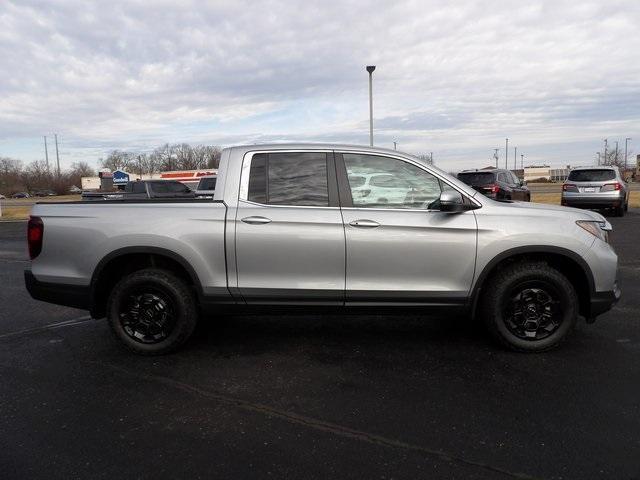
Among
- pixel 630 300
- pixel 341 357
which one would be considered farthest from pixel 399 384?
pixel 630 300

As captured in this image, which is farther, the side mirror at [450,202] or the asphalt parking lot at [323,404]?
the side mirror at [450,202]

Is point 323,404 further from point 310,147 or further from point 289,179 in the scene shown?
point 310,147

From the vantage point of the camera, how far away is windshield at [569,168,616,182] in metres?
15.9

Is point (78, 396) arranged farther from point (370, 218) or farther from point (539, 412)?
point (539, 412)

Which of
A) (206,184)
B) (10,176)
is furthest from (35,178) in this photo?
(206,184)

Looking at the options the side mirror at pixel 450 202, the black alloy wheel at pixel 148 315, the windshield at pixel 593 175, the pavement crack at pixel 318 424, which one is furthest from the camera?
the windshield at pixel 593 175

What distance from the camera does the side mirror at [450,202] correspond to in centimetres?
395

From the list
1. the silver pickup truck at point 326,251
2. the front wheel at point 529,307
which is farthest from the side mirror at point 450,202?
the front wheel at point 529,307

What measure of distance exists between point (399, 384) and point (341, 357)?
0.70 meters

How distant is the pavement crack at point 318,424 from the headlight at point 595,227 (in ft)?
7.85

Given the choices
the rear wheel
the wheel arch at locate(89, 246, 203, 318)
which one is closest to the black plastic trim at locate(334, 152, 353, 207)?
the wheel arch at locate(89, 246, 203, 318)

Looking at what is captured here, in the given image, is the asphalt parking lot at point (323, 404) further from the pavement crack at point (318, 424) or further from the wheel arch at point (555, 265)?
the wheel arch at point (555, 265)

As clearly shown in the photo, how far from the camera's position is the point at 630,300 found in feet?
19.9

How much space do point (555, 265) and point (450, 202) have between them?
3.95ft
